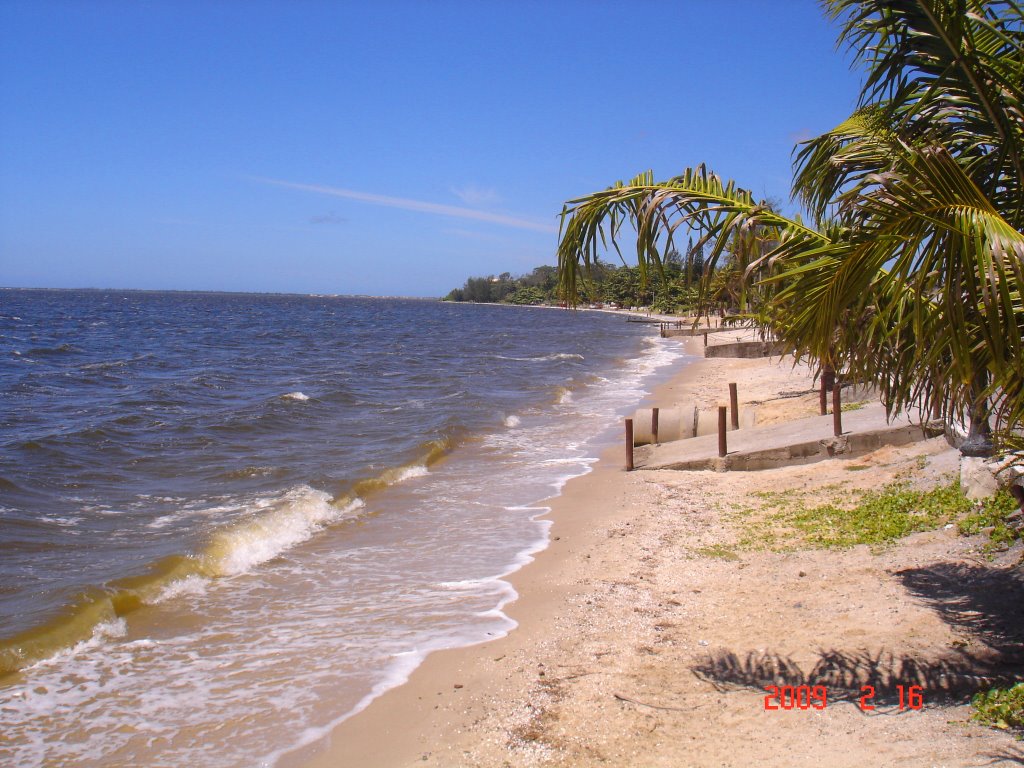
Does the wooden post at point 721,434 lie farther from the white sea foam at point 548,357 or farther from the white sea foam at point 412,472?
the white sea foam at point 548,357

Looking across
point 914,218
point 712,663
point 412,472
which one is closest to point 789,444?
point 412,472

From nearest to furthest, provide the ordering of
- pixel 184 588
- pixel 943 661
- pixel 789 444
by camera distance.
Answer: pixel 943 661, pixel 184 588, pixel 789 444

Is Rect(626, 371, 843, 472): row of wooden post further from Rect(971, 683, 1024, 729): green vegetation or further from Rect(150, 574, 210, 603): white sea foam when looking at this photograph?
Rect(150, 574, 210, 603): white sea foam

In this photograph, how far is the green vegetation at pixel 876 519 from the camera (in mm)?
7672

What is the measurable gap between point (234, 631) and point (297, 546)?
281 cm

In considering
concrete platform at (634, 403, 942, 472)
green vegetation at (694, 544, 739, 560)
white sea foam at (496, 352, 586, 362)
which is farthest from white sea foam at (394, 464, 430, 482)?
white sea foam at (496, 352, 586, 362)

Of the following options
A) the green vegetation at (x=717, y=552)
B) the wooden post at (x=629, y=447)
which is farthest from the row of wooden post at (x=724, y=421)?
the green vegetation at (x=717, y=552)

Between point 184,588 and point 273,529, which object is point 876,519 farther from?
point 184,588

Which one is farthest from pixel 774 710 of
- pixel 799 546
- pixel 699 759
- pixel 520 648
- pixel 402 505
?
pixel 402 505

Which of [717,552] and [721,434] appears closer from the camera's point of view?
[717,552]

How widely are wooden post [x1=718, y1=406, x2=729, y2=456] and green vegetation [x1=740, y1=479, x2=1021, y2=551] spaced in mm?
2723

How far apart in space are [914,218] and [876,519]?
6.46 metres

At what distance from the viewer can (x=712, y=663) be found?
20.4ft

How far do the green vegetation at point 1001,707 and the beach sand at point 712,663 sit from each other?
0.31 ft
